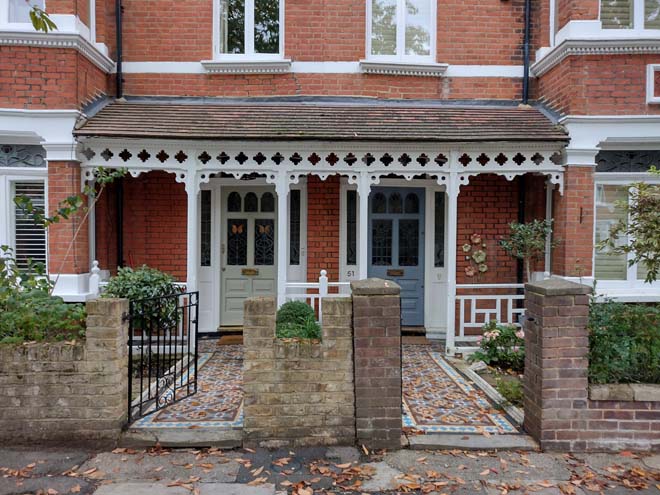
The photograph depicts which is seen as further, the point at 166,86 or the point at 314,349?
the point at 166,86

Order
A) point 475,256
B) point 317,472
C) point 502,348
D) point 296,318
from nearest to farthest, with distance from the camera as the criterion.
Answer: point 317,472
point 296,318
point 502,348
point 475,256

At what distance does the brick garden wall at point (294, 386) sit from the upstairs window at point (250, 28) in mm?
5976

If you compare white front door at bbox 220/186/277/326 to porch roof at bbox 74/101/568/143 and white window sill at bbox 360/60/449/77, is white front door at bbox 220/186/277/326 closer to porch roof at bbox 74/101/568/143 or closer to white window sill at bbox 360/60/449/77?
porch roof at bbox 74/101/568/143

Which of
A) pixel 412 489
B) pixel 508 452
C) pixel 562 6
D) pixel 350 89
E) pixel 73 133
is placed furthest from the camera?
pixel 350 89

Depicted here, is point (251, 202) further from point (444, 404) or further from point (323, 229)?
point (444, 404)

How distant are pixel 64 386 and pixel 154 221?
484 cm

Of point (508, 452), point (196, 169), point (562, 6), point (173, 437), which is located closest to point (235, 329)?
point (196, 169)

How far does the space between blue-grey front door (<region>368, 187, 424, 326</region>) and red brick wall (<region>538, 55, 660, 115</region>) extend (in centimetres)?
295

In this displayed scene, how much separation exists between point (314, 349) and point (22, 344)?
2500 millimetres

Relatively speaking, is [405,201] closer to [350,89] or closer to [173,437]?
[350,89]

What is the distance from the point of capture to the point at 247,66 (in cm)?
805

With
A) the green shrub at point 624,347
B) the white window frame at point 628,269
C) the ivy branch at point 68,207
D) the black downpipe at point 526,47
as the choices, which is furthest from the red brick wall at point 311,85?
the green shrub at point 624,347

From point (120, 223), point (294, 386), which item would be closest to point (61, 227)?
point (120, 223)

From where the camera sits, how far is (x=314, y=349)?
3955mm
